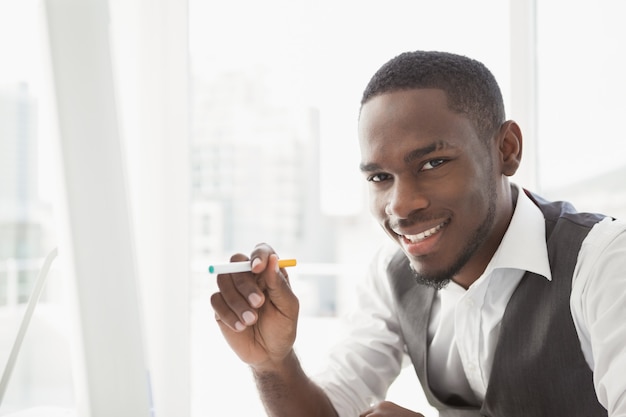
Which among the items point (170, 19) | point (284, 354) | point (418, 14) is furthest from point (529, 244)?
point (418, 14)

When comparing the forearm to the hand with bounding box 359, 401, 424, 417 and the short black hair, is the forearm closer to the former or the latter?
the hand with bounding box 359, 401, 424, 417

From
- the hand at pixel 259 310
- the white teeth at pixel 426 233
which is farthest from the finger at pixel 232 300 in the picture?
the white teeth at pixel 426 233

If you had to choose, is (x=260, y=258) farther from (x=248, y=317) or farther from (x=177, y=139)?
(x=177, y=139)

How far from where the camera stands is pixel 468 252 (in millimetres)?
988

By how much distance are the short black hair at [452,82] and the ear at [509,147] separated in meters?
0.02

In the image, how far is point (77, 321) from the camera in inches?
29.5

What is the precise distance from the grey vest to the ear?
121mm

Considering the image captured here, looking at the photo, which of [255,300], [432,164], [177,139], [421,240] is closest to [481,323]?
[421,240]

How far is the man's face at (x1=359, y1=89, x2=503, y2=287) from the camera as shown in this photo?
3.01 feet

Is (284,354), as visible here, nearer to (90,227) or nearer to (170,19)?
(90,227)

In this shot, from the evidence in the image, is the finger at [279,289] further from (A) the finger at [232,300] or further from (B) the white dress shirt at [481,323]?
(B) the white dress shirt at [481,323]

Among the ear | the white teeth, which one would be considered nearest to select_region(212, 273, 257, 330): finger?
the white teeth

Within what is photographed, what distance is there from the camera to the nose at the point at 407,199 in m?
0.92

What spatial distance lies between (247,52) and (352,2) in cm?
139
